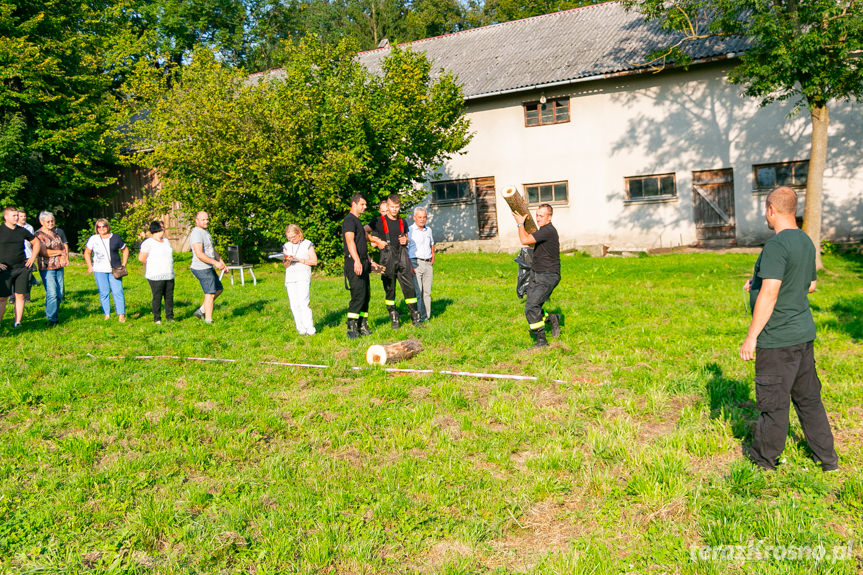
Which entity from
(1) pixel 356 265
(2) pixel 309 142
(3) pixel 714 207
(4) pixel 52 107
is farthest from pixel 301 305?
A: (4) pixel 52 107

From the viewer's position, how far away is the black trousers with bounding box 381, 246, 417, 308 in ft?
32.1

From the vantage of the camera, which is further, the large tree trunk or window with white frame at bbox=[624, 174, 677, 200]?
window with white frame at bbox=[624, 174, 677, 200]

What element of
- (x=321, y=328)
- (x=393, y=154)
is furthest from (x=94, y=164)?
(x=321, y=328)

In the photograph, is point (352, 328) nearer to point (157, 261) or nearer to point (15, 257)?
point (157, 261)

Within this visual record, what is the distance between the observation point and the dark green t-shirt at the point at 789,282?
4289 mm

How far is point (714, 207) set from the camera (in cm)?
2083

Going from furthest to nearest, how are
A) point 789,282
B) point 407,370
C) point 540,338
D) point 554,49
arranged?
point 554,49 < point 540,338 < point 407,370 < point 789,282

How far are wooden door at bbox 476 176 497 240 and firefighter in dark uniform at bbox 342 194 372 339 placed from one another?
15.0 metres

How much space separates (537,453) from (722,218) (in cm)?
1822

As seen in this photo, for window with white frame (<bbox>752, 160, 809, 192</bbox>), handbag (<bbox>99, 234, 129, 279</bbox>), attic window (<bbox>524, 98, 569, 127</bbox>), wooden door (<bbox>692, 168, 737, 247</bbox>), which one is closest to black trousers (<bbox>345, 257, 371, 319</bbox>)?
handbag (<bbox>99, 234, 129, 279</bbox>)

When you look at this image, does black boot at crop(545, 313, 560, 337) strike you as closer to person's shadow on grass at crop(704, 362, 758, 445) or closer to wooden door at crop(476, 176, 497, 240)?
person's shadow on grass at crop(704, 362, 758, 445)

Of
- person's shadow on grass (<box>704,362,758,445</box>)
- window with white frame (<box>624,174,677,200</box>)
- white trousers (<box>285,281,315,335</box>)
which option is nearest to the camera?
person's shadow on grass (<box>704,362,758,445</box>)

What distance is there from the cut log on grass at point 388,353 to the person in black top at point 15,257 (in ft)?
20.0

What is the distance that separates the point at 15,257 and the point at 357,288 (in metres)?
5.65
